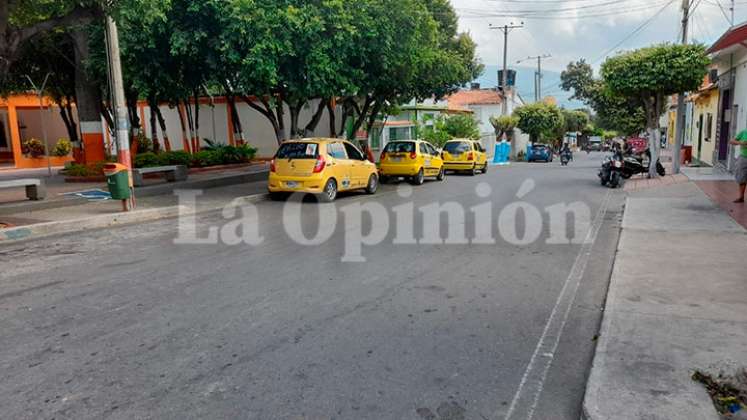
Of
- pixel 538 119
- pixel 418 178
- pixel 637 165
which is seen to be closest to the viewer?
pixel 637 165

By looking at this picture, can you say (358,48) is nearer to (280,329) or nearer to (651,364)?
(280,329)

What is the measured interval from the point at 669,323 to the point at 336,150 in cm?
1082

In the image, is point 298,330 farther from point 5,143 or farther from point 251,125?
point 5,143

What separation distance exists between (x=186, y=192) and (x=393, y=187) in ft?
21.9

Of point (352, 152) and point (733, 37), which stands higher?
point (733, 37)

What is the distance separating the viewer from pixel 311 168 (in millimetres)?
14008

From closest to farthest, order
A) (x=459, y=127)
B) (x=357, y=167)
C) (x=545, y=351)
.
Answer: (x=545, y=351) → (x=357, y=167) → (x=459, y=127)

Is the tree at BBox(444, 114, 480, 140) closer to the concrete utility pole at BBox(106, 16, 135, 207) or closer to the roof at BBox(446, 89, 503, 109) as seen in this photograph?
the roof at BBox(446, 89, 503, 109)

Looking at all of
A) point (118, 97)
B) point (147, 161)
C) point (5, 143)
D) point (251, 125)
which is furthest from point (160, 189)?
point (5, 143)

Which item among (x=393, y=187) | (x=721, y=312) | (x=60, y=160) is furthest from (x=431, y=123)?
(x=721, y=312)

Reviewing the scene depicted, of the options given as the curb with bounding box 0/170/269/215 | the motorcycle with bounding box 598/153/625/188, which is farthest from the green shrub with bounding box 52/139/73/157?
the motorcycle with bounding box 598/153/625/188

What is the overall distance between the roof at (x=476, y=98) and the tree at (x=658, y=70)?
31.9 metres

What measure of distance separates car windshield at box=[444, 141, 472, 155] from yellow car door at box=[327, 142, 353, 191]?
33.9ft

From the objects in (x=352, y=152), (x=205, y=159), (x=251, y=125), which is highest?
(x=251, y=125)
